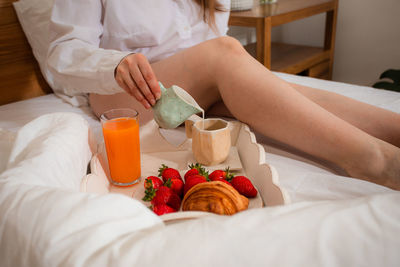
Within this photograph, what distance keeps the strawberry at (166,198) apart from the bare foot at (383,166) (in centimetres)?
38

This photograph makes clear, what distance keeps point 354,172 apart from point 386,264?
1.35 ft

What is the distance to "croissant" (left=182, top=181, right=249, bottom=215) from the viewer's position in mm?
507

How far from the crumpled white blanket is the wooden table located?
1.40m

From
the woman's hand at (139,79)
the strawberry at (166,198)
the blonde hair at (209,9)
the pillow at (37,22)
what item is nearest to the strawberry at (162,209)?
the strawberry at (166,198)

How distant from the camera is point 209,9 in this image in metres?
1.21

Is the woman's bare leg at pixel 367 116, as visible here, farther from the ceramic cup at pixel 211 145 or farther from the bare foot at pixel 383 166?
the ceramic cup at pixel 211 145

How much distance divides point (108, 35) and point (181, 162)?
52 cm

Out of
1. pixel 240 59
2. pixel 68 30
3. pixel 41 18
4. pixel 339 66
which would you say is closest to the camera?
pixel 240 59

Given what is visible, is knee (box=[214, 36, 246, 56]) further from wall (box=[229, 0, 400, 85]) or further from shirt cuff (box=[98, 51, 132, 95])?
wall (box=[229, 0, 400, 85])

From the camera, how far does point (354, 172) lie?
27.9 inches

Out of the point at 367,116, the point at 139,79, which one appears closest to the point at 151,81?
the point at 139,79

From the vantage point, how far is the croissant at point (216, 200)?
507 millimetres

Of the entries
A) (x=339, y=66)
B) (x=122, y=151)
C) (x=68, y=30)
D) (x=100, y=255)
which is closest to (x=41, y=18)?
(x=68, y=30)

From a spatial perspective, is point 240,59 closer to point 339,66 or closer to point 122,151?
point 122,151
